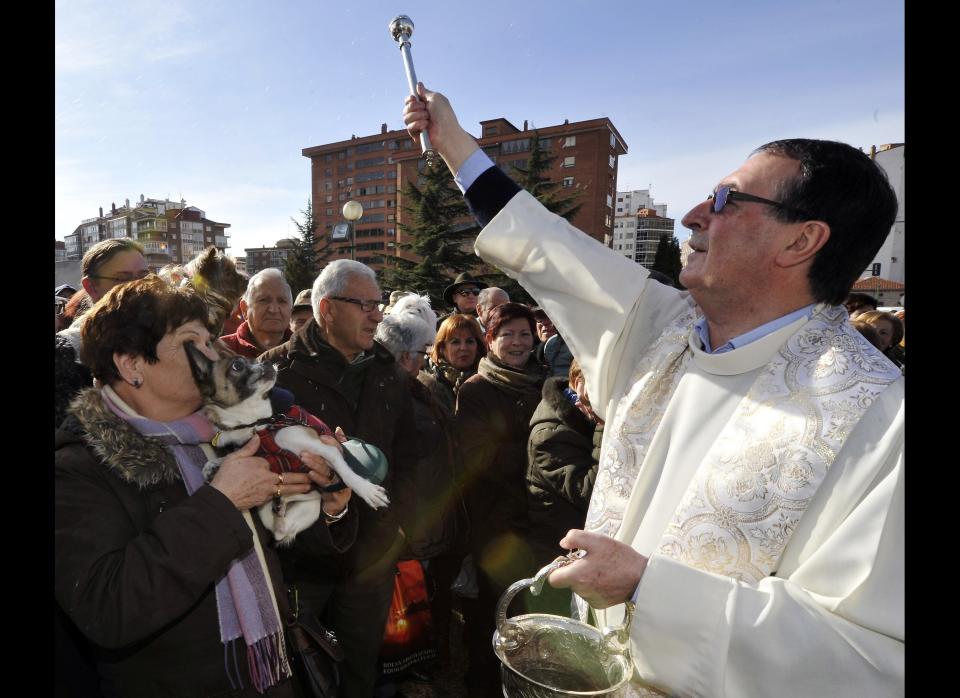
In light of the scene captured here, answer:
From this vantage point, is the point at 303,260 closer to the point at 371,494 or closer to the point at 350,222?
the point at 350,222

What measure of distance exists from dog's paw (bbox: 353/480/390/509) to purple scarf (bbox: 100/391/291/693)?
1.19 feet

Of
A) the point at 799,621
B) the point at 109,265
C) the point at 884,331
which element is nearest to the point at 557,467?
the point at 799,621

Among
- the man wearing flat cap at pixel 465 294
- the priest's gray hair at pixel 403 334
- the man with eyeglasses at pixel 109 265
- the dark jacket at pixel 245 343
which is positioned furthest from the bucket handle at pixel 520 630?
the man wearing flat cap at pixel 465 294

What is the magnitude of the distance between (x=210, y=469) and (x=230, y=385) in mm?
272

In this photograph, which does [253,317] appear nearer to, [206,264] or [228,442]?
[206,264]

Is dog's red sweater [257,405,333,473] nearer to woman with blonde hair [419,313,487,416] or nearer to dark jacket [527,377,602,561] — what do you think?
dark jacket [527,377,602,561]

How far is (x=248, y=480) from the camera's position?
1.67 m

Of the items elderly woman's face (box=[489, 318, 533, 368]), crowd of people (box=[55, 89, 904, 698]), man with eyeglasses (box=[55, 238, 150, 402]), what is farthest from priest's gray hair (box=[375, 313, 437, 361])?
crowd of people (box=[55, 89, 904, 698])

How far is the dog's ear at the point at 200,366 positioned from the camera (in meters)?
1.76

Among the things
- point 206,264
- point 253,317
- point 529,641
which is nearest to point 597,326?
point 529,641

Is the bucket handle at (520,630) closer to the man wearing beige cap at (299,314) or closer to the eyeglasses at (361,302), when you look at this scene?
the eyeglasses at (361,302)

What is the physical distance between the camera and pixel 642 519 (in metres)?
1.63
